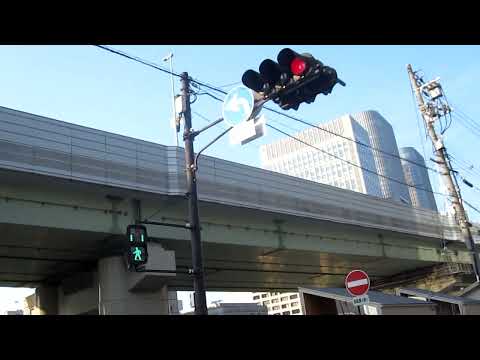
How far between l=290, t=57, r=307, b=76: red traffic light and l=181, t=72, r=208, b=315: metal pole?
5952 mm

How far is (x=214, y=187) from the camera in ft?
70.2

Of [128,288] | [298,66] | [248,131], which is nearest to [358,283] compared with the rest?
[248,131]

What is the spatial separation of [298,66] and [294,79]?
0.23 metres

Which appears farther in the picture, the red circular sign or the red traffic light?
the red circular sign

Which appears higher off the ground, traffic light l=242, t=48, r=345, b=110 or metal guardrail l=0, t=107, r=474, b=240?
metal guardrail l=0, t=107, r=474, b=240

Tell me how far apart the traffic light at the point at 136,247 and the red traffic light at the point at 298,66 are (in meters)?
5.84

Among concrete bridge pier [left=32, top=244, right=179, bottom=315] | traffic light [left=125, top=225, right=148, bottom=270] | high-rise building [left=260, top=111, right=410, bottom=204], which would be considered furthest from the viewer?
high-rise building [left=260, top=111, right=410, bottom=204]

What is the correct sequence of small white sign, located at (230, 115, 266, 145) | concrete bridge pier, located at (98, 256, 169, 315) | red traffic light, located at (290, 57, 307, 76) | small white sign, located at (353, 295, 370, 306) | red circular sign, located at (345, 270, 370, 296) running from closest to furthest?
1. red traffic light, located at (290, 57, 307, 76)
2. small white sign, located at (230, 115, 266, 145)
3. red circular sign, located at (345, 270, 370, 296)
4. small white sign, located at (353, 295, 370, 306)
5. concrete bridge pier, located at (98, 256, 169, 315)

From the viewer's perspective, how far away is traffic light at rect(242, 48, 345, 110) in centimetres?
679

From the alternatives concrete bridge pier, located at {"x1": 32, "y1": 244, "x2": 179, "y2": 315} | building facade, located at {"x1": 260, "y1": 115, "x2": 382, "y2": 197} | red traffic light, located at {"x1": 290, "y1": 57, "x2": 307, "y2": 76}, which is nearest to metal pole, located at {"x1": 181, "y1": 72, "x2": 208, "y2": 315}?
red traffic light, located at {"x1": 290, "y1": 57, "x2": 307, "y2": 76}

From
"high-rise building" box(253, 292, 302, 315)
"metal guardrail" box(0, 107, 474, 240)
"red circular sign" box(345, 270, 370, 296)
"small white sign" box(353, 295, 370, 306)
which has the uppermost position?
"high-rise building" box(253, 292, 302, 315)

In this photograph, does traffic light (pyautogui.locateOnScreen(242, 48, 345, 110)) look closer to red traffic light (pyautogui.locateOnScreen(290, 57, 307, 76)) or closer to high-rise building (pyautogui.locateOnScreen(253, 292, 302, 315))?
red traffic light (pyautogui.locateOnScreen(290, 57, 307, 76))
